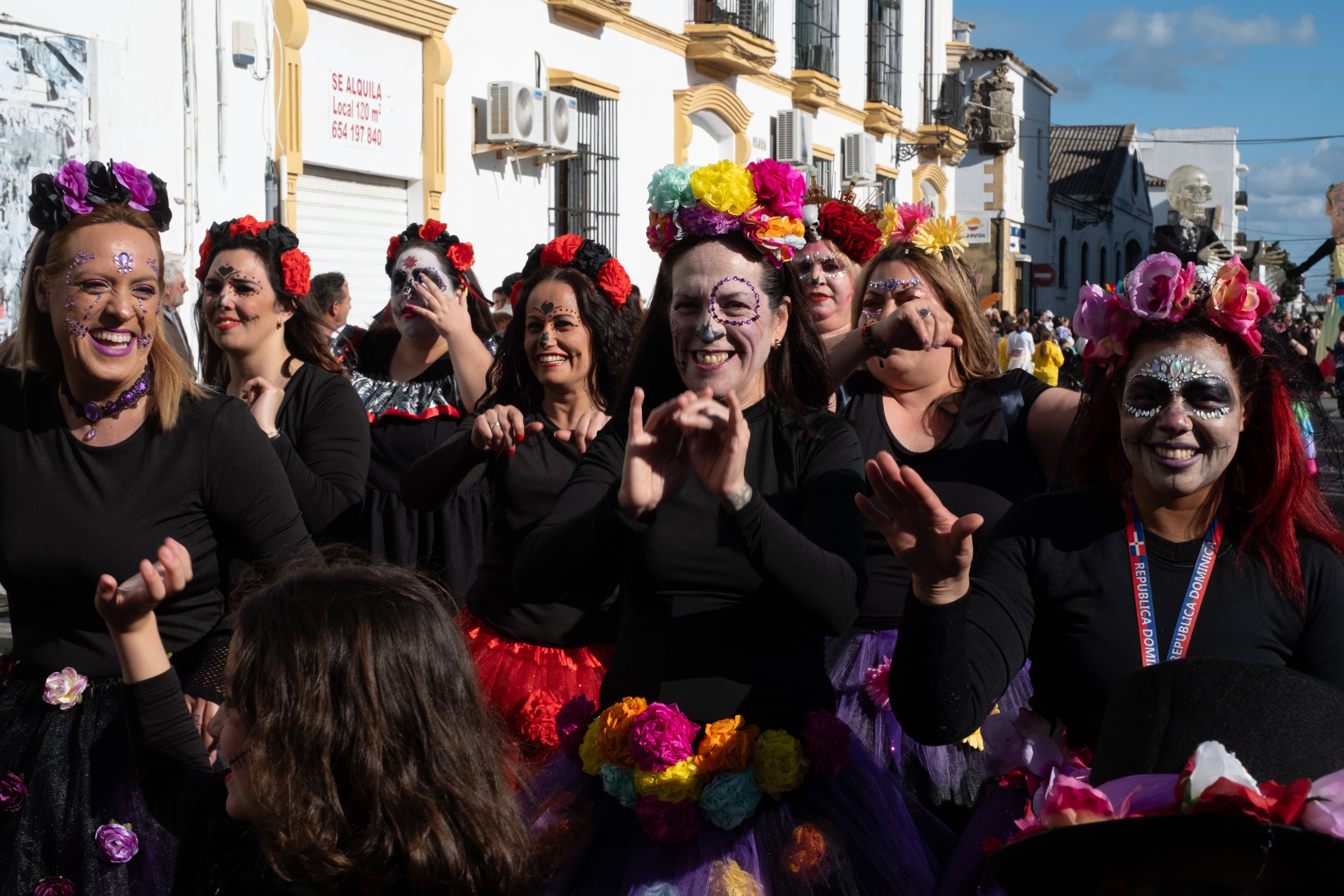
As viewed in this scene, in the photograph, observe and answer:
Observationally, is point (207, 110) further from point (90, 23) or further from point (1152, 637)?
point (1152, 637)

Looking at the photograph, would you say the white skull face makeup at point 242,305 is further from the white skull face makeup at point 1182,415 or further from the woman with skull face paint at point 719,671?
the white skull face makeup at point 1182,415

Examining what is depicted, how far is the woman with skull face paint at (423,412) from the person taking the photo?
473cm

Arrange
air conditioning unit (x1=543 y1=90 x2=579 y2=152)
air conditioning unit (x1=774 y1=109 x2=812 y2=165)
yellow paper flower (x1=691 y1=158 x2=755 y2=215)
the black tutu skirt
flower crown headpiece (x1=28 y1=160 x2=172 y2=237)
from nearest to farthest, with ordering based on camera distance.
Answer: the black tutu skirt, yellow paper flower (x1=691 y1=158 x2=755 y2=215), flower crown headpiece (x1=28 y1=160 x2=172 y2=237), air conditioning unit (x1=543 y1=90 x2=579 y2=152), air conditioning unit (x1=774 y1=109 x2=812 y2=165)

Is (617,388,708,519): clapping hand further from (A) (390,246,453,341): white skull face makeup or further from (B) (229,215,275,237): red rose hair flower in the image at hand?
(A) (390,246,453,341): white skull face makeup

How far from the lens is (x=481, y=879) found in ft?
6.18

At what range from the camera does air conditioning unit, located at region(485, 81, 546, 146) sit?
12031 mm

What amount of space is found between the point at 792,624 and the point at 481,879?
33.5 inches

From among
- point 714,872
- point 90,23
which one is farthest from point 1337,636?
point 90,23

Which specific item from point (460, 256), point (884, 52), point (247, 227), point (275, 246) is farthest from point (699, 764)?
point (884, 52)

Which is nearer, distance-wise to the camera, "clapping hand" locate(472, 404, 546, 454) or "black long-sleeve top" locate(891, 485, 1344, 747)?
"black long-sleeve top" locate(891, 485, 1344, 747)

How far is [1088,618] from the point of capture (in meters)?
2.35

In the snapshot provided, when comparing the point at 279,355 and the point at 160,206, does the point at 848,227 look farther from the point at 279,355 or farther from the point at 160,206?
the point at 160,206

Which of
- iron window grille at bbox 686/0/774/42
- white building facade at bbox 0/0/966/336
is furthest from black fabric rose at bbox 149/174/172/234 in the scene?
iron window grille at bbox 686/0/774/42

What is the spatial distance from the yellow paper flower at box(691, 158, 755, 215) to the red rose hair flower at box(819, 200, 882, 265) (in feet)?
4.98
